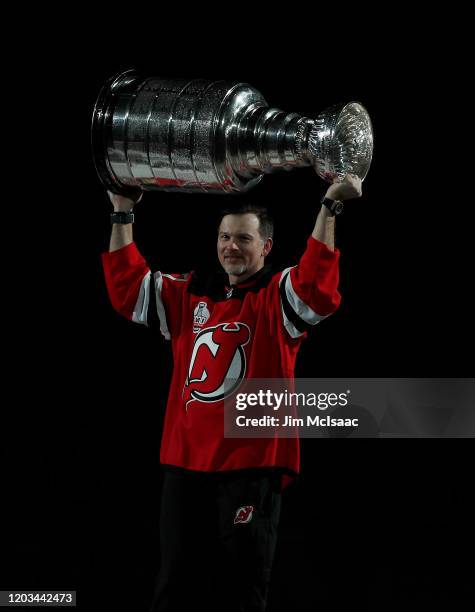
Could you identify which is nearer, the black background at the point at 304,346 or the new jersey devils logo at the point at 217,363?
the new jersey devils logo at the point at 217,363

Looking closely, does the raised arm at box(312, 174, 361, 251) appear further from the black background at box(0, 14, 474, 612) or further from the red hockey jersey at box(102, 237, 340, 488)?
the black background at box(0, 14, 474, 612)

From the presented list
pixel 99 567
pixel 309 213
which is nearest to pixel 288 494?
pixel 99 567

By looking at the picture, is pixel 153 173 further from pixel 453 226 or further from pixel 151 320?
pixel 453 226

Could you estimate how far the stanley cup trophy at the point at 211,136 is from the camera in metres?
1.97

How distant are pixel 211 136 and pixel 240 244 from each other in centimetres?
36

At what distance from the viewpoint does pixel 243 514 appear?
214 centimetres

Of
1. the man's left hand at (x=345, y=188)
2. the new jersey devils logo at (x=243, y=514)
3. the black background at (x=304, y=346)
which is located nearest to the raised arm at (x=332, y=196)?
the man's left hand at (x=345, y=188)

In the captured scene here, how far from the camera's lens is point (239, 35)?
115 inches

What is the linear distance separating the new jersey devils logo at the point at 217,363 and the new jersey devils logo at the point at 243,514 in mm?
273

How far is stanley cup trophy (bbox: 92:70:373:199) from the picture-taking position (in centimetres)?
197

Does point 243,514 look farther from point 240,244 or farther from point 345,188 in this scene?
point 345,188

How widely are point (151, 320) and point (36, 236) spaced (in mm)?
1124

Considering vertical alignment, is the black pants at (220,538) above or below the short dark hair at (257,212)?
below

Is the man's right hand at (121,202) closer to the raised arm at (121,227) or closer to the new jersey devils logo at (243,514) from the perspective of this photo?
the raised arm at (121,227)
